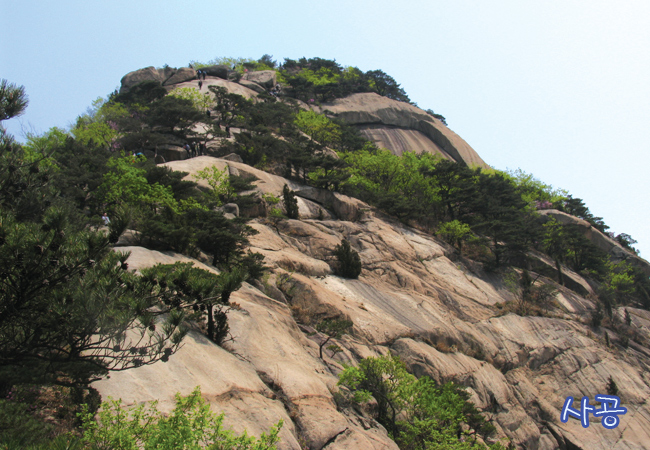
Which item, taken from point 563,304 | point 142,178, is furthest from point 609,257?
point 142,178

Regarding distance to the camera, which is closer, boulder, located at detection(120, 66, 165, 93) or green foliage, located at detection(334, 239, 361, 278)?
green foliage, located at detection(334, 239, 361, 278)

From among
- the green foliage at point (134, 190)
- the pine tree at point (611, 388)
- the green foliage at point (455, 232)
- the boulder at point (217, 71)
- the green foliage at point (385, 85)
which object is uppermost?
the green foliage at point (385, 85)

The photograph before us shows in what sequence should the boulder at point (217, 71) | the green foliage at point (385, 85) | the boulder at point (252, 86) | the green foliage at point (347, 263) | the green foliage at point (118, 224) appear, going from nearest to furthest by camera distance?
the green foliage at point (118, 224), the green foliage at point (347, 263), the boulder at point (252, 86), the boulder at point (217, 71), the green foliage at point (385, 85)

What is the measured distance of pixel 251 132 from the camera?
141 feet

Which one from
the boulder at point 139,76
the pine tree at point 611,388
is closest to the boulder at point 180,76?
the boulder at point 139,76

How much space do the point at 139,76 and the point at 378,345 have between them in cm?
5952

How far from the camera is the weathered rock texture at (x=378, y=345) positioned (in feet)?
33.3

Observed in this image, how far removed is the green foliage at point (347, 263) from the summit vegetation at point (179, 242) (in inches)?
Result: 3.4

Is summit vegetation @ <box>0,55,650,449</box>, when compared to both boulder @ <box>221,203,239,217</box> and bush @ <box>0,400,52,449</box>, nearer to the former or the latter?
bush @ <box>0,400,52,449</box>

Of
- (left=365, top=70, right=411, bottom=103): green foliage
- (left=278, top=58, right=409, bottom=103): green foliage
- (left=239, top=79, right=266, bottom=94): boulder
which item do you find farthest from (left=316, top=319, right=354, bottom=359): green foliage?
(left=365, top=70, right=411, bottom=103): green foliage

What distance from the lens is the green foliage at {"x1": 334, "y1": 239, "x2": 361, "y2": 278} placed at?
2391cm

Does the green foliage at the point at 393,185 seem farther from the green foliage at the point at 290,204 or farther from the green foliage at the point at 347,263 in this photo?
the green foliage at the point at 347,263

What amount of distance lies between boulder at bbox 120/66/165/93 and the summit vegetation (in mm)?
8825

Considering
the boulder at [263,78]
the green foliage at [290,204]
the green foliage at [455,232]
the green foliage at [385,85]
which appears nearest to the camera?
the green foliage at [290,204]
